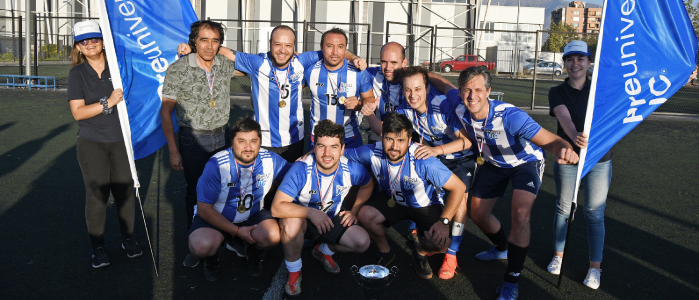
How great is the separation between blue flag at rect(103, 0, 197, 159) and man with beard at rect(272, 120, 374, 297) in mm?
1580

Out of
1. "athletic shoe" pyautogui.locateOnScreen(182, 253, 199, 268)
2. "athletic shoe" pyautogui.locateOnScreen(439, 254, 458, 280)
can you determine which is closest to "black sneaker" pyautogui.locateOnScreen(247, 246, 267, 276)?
"athletic shoe" pyautogui.locateOnScreen(182, 253, 199, 268)

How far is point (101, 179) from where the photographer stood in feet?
13.4

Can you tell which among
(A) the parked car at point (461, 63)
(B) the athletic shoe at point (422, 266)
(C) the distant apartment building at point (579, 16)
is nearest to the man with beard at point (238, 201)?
(B) the athletic shoe at point (422, 266)

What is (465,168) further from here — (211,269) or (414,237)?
(211,269)

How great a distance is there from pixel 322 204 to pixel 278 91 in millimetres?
1313

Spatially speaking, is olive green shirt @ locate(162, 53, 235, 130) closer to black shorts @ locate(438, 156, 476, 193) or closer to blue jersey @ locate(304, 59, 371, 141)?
blue jersey @ locate(304, 59, 371, 141)

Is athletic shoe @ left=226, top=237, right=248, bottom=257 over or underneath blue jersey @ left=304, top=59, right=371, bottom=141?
underneath

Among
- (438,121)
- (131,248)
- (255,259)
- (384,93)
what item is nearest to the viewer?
(255,259)

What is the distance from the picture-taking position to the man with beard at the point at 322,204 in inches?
156

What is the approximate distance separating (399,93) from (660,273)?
2.79m

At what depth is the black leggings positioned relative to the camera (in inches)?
158

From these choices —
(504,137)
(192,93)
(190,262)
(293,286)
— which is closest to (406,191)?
(504,137)

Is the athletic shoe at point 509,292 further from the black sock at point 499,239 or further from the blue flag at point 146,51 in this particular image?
the blue flag at point 146,51

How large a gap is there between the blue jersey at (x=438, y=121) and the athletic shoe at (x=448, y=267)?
36.6 inches
